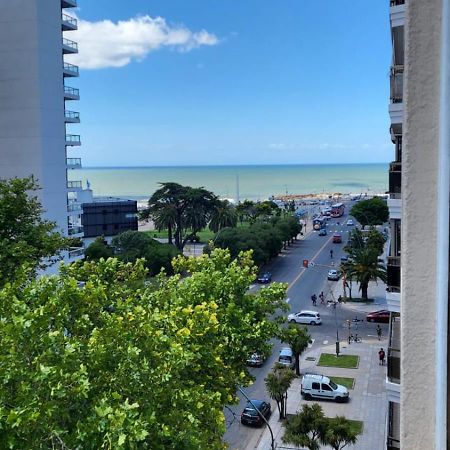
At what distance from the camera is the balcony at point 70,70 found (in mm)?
31362

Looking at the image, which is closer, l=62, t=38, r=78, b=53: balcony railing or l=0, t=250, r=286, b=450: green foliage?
l=0, t=250, r=286, b=450: green foliage

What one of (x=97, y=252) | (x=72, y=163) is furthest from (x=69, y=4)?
(x=97, y=252)

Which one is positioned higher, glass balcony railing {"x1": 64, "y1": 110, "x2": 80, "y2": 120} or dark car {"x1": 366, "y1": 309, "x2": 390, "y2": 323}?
glass balcony railing {"x1": 64, "y1": 110, "x2": 80, "y2": 120}

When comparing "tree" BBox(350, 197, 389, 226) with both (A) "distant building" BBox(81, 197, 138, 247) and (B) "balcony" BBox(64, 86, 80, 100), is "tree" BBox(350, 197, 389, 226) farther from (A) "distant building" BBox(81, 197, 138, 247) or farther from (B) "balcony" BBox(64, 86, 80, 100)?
(B) "balcony" BBox(64, 86, 80, 100)

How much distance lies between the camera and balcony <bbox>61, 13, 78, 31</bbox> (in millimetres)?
30672

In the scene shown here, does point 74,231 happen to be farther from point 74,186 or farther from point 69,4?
point 69,4

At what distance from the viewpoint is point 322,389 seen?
1955cm

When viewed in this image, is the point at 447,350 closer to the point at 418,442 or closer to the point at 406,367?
the point at 406,367

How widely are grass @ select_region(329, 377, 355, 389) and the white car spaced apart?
7.45m

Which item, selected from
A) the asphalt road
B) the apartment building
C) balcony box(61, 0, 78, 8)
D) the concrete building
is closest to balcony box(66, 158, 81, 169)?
the apartment building

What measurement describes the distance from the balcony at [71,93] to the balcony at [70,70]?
0.77 metres

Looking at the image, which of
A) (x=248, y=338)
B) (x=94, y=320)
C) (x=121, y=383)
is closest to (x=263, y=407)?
(x=248, y=338)

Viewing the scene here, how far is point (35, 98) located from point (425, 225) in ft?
94.9

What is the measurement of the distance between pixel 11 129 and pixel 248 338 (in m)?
22.2
